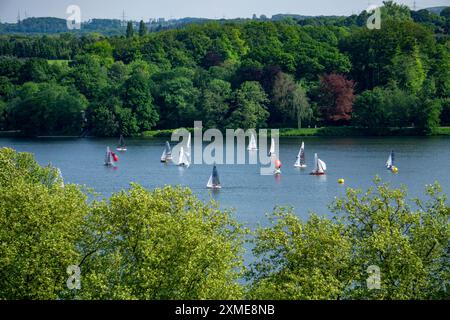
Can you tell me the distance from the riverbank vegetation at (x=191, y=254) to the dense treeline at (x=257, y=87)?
82.1 m

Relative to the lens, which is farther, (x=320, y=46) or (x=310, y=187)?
(x=320, y=46)

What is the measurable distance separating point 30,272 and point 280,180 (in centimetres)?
4678

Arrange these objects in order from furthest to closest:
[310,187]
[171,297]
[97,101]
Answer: [97,101] < [310,187] < [171,297]

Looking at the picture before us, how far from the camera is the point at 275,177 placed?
81938mm

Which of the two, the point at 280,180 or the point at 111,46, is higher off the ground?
the point at 111,46

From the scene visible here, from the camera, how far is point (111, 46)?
158 meters

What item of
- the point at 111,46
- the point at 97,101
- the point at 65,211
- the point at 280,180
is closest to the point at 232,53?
the point at 111,46

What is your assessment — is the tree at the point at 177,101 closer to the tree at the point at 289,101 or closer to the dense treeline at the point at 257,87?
the dense treeline at the point at 257,87

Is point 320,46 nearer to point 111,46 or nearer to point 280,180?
point 111,46

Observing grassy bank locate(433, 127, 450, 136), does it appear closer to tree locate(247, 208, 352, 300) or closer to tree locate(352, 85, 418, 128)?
tree locate(352, 85, 418, 128)

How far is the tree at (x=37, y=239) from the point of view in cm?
3500

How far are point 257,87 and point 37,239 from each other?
288 ft

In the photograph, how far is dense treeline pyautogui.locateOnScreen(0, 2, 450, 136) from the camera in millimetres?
121688

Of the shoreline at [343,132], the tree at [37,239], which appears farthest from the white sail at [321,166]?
the tree at [37,239]
